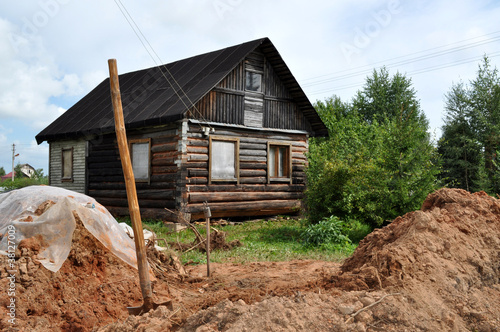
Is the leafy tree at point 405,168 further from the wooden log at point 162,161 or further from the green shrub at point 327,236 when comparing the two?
the wooden log at point 162,161

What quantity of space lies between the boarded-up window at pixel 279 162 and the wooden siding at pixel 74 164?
765 cm

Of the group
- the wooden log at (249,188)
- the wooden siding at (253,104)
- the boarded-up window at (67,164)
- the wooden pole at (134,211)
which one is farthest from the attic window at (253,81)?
the wooden pole at (134,211)

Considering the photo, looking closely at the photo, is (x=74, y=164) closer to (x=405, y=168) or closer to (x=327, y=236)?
(x=327, y=236)

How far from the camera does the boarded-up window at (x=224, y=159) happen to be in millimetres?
14133

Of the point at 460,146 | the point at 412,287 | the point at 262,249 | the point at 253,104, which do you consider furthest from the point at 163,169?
the point at 460,146

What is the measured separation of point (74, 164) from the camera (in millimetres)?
18172

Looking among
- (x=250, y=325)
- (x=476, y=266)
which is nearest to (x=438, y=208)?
(x=476, y=266)

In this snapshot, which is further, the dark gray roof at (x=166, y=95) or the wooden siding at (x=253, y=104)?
the wooden siding at (x=253, y=104)

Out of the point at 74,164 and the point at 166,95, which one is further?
the point at 74,164

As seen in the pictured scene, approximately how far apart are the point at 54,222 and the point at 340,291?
127 inches

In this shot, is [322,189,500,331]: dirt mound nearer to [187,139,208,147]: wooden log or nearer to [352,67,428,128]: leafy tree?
[187,139,208,147]: wooden log

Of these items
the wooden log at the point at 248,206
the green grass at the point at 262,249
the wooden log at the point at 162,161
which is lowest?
the green grass at the point at 262,249

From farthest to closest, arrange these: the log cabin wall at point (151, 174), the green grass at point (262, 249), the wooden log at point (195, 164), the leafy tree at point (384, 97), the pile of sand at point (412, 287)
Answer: the leafy tree at point (384, 97) → the log cabin wall at point (151, 174) → the wooden log at point (195, 164) → the green grass at point (262, 249) → the pile of sand at point (412, 287)

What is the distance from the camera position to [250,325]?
320 cm
